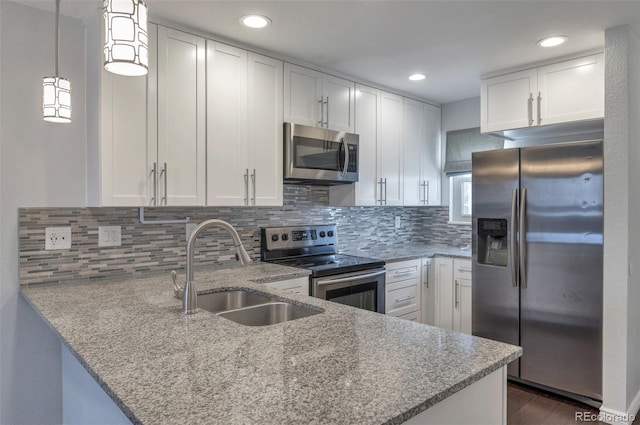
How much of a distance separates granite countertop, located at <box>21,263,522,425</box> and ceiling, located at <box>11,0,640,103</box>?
1.53 meters

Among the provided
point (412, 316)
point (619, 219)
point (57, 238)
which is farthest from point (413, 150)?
point (57, 238)

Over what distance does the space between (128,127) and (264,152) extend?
860 millimetres

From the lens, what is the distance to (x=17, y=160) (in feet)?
6.94

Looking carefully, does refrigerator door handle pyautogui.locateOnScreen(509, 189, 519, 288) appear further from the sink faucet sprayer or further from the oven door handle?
the sink faucet sprayer

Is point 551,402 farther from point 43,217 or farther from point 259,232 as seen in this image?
point 43,217

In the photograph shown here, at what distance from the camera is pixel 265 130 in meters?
2.74

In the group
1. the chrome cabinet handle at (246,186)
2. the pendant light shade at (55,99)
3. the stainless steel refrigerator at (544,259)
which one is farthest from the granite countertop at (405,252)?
the pendant light shade at (55,99)

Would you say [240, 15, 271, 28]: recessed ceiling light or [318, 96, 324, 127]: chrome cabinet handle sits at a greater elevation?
[240, 15, 271, 28]: recessed ceiling light

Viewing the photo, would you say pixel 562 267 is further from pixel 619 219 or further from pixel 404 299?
pixel 404 299

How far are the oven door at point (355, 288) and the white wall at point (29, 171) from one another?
1.53 metres

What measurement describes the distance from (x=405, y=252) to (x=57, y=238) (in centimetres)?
261

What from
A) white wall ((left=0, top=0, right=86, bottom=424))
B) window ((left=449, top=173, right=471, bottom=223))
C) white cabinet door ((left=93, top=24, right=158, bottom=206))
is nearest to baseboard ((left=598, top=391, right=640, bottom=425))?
window ((left=449, top=173, right=471, bottom=223))

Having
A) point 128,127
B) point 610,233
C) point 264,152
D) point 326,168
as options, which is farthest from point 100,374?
point 610,233

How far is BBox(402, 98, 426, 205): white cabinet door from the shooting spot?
3793 millimetres
